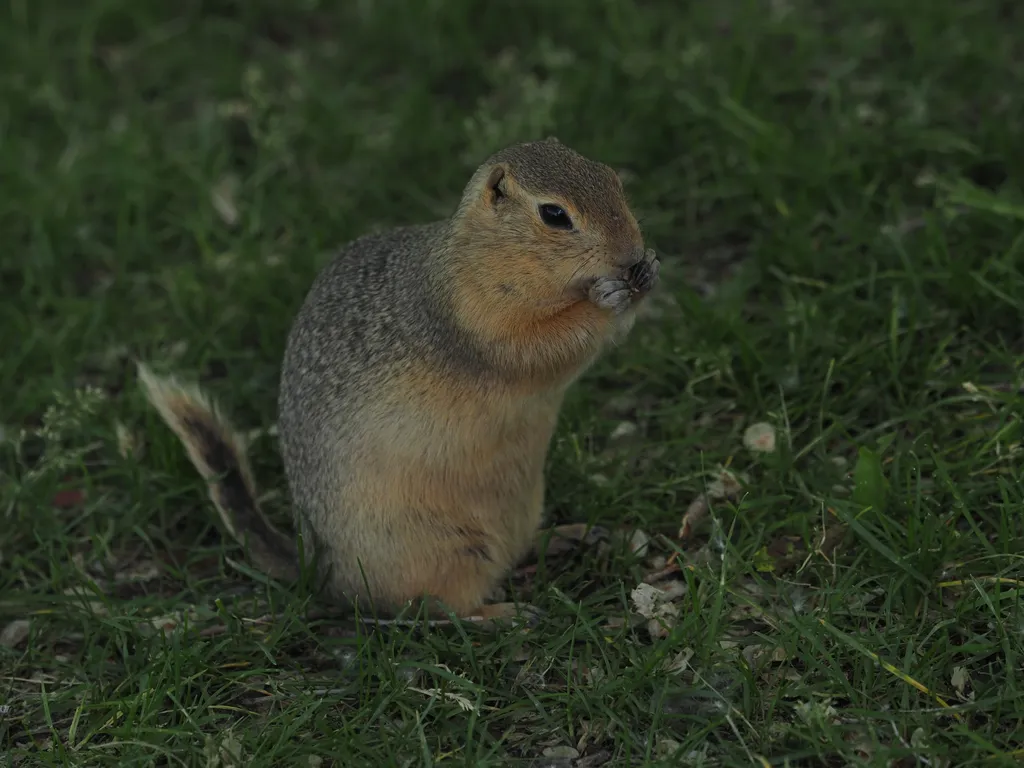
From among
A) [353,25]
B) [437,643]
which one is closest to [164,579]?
[437,643]

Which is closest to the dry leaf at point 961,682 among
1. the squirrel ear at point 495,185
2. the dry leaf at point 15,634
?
the squirrel ear at point 495,185

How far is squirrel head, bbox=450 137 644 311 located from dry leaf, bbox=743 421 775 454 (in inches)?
33.6

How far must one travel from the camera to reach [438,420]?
3.36 metres

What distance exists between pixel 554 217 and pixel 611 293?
0.23 m

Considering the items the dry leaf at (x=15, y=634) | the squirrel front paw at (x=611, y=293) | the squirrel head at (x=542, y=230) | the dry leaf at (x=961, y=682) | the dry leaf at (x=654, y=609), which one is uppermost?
the squirrel head at (x=542, y=230)

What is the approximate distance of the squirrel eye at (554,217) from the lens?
10.5 feet

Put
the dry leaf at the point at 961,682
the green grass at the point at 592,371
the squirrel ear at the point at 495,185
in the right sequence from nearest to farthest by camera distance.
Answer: the dry leaf at the point at 961,682 → the green grass at the point at 592,371 → the squirrel ear at the point at 495,185

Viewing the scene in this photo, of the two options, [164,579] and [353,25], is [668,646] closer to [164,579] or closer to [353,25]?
[164,579]

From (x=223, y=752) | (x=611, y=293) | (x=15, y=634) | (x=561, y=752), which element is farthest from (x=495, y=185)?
(x=15, y=634)

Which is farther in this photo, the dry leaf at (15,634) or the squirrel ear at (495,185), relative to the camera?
the dry leaf at (15,634)

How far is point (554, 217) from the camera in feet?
10.5

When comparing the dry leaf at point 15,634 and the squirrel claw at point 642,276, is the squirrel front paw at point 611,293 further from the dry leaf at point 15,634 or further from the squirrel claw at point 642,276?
the dry leaf at point 15,634

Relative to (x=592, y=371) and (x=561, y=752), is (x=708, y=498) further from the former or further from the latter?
(x=561, y=752)

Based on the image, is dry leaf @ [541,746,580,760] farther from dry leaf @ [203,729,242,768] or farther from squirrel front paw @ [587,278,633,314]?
squirrel front paw @ [587,278,633,314]
